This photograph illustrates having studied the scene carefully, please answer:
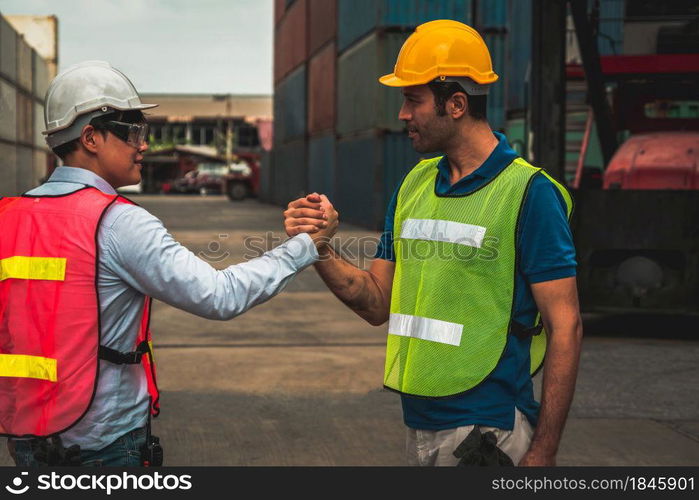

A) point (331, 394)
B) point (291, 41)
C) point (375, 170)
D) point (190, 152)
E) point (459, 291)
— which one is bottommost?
point (331, 394)

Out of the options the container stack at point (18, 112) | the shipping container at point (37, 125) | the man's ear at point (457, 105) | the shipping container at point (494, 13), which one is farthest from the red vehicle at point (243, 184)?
the man's ear at point (457, 105)

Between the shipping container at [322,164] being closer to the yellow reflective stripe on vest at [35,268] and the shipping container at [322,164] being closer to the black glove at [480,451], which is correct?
the black glove at [480,451]

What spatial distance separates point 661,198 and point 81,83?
25.8ft

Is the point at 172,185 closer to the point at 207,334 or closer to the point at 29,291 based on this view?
the point at 207,334

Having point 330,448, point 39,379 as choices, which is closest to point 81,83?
point 39,379

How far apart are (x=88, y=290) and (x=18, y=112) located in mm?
22975

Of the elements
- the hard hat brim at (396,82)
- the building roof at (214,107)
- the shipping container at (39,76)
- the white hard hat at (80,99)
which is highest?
the building roof at (214,107)

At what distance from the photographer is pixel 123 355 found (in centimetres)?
280

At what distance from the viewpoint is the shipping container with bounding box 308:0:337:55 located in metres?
35.4

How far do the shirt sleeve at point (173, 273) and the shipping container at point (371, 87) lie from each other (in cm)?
2407

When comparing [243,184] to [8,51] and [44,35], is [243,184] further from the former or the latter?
[8,51]

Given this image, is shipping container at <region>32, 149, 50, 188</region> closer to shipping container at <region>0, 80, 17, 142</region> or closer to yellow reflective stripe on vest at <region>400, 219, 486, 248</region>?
shipping container at <region>0, 80, 17, 142</region>

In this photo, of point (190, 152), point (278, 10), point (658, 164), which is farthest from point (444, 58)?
point (190, 152)

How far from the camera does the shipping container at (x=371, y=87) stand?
28.0 meters
